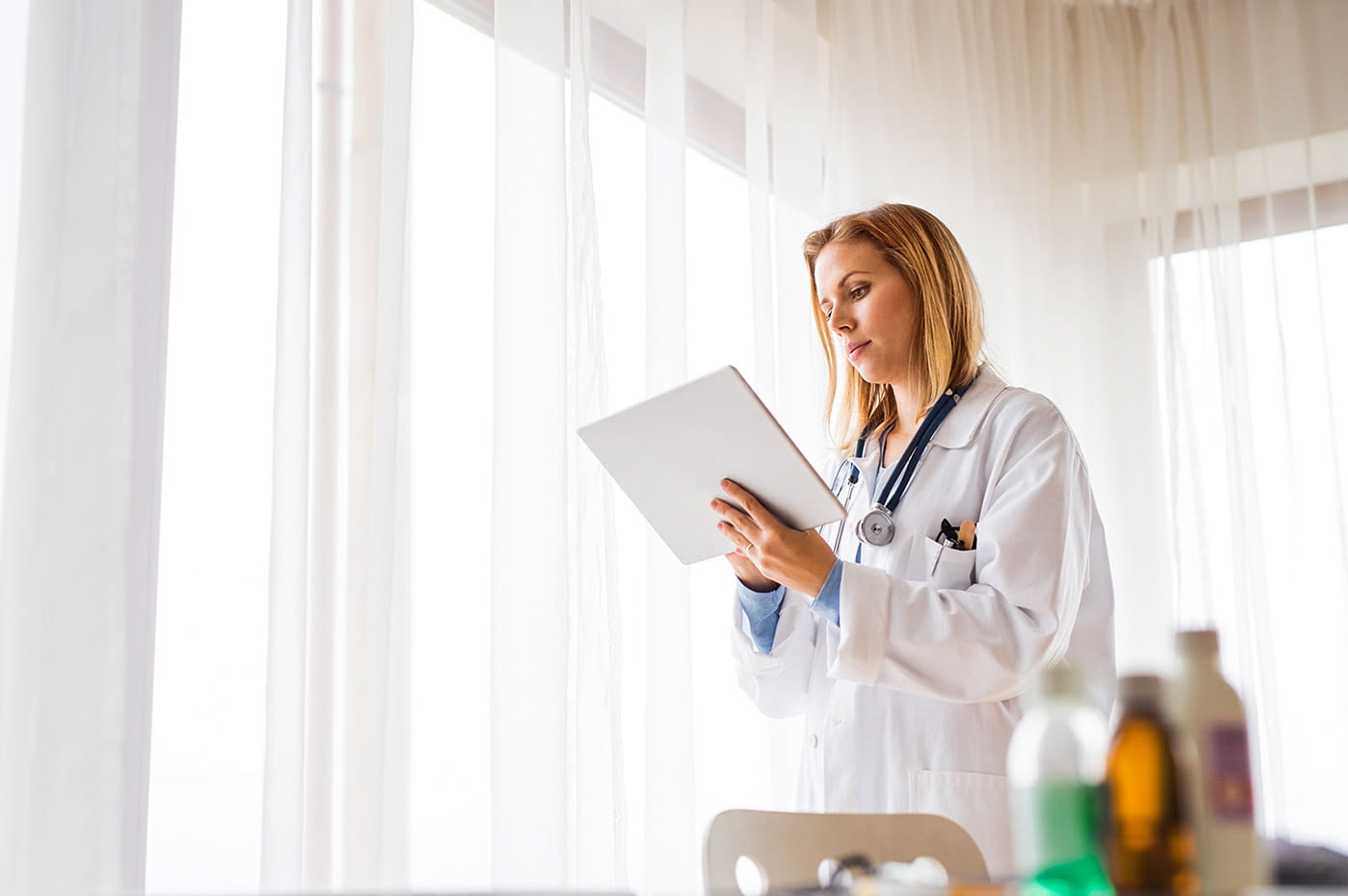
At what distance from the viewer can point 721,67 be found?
96.9 inches

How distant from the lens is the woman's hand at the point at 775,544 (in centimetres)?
154

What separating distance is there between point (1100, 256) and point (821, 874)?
2.58 m

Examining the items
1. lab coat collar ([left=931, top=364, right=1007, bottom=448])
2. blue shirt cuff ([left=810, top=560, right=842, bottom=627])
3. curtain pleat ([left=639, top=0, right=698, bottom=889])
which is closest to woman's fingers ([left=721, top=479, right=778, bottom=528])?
blue shirt cuff ([left=810, top=560, right=842, bottom=627])

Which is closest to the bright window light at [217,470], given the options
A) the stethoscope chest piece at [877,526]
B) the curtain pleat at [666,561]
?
the curtain pleat at [666,561]

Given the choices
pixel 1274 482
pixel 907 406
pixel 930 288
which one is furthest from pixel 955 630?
pixel 1274 482

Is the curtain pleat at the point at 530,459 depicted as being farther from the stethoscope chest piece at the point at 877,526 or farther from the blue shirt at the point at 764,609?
the stethoscope chest piece at the point at 877,526

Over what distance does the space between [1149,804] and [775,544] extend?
35.2 inches

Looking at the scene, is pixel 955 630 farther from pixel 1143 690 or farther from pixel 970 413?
pixel 1143 690

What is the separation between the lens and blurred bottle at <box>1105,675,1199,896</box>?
66 cm

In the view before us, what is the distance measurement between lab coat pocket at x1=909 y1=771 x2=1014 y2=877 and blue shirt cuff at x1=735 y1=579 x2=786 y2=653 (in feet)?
1.06

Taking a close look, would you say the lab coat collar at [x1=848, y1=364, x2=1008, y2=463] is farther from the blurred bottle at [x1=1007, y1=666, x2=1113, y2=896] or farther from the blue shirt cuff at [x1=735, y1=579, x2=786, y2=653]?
the blurred bottle at [x1=1007, y1=666, x2=1113, y2=896]

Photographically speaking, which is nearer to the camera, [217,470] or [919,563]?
[217,470]

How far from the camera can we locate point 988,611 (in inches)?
60.7

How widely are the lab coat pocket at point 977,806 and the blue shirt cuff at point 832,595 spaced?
27 centimetres
